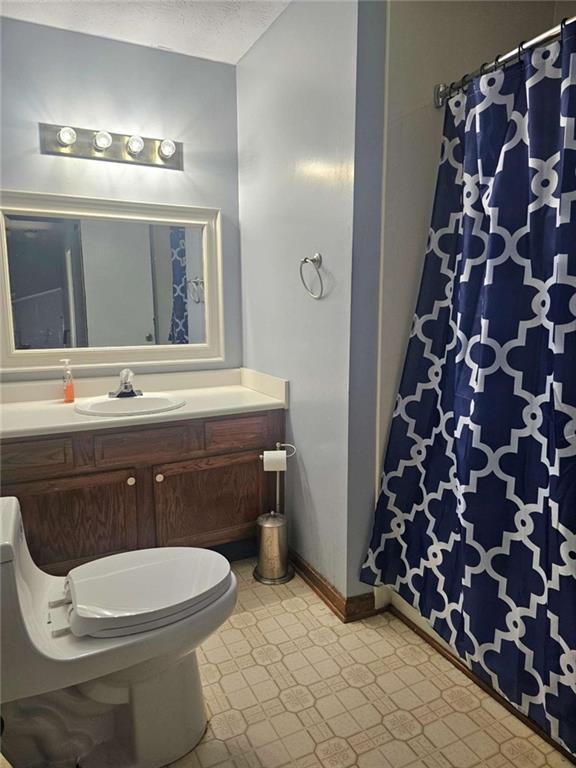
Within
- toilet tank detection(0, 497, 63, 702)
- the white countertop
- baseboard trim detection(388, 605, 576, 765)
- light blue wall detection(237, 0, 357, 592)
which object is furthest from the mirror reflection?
baseboard trim detection(388, 605, 576, 765)

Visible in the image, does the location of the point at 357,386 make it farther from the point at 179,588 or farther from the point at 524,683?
the point at 524,683

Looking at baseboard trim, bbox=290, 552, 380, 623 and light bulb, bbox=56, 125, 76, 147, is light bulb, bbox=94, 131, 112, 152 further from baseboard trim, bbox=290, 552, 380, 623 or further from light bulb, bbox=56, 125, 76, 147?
baseboard trim, bbox=290, 552, 380, 623

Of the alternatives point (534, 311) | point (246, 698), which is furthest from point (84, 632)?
point (534, 311)

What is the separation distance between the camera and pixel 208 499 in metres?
2.26

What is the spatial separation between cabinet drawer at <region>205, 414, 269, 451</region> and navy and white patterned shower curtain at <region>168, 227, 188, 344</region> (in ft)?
2.00

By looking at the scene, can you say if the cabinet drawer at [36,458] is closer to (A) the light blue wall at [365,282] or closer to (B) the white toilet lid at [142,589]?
(B) the white toilet lid at [142,589]

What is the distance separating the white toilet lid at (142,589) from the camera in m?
1.26

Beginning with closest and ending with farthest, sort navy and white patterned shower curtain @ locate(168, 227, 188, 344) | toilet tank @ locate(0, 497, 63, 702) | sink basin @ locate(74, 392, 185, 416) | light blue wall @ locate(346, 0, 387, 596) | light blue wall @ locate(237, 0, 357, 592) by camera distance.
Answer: toilet tank @ locate(0, 497, 63, 702)
light blue wall @ locate(346, 0, 387, 596)
light blue wall @ locate(237, 0, 357, 592)
sink basin @ locate(74, 392, 185, 416)
navy and white patterned shower curtain @ locate(168, 227, 188, 344)

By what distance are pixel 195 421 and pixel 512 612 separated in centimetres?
137

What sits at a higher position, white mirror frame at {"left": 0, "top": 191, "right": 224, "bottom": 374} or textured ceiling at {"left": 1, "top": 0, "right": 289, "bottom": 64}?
textured ceiling at {"left": 1, "top": 0, "right": 289, "bottom": 64}

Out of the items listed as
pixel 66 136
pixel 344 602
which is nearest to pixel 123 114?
pixel 66 136

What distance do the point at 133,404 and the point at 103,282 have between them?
61 centimetres

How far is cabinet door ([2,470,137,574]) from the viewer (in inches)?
75.5

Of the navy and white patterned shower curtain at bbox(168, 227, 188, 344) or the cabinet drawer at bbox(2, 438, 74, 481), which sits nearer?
the cabinet drawer at bbox(2, 438, 74, 481)
